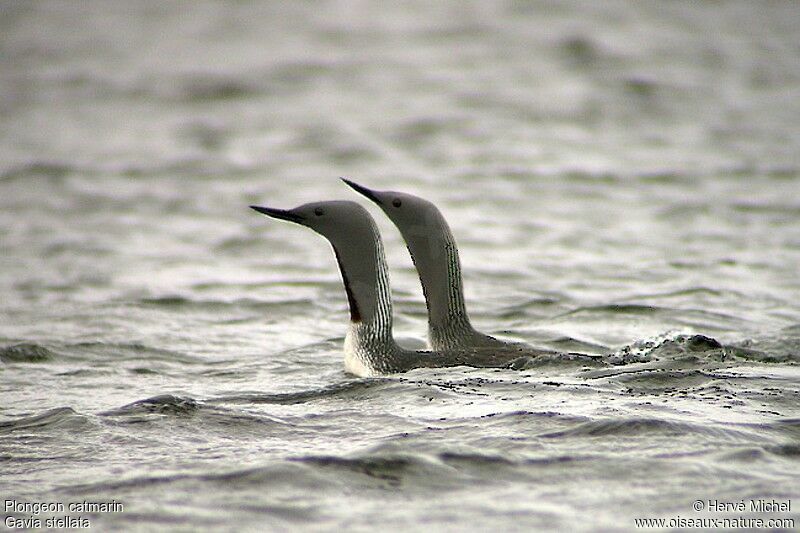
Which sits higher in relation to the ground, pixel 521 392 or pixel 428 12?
pixel 428 12

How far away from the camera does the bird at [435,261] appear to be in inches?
332

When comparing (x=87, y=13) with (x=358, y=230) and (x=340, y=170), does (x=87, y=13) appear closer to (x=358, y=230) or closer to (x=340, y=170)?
(x=340, y=170)

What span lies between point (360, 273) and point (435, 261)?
0.51 metres

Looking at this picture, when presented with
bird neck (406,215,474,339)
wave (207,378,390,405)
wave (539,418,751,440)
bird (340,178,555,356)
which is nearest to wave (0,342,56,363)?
wave (207,378,390,405)

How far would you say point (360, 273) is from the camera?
325 inches

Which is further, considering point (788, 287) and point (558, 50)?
point (558, 50)

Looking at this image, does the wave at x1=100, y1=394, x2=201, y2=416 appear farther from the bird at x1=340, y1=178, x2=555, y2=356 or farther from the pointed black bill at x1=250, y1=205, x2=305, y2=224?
the bird at x1=340, y1=178, x2=555, y2=356

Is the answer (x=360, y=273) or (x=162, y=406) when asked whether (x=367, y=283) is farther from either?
(x=162, y=406)

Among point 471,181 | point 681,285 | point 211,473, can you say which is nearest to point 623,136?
point 471,181

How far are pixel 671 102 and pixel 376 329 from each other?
41.5ft

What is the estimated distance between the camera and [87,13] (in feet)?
84.8

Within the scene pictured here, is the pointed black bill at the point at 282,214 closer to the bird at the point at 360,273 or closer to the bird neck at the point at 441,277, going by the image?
the bird at the point at 360,273

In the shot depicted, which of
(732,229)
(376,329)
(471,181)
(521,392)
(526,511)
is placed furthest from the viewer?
(471,181)

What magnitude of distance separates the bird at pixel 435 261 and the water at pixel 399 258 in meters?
Answer: 0.67
